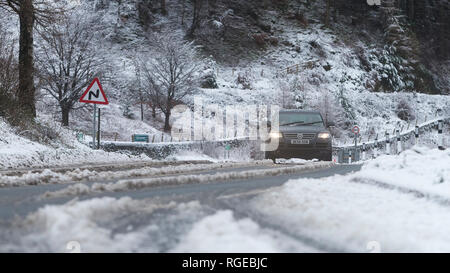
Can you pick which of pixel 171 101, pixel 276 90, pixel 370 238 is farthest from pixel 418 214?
pixel 276 90

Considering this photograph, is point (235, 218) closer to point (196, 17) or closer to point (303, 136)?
point (303, 136)

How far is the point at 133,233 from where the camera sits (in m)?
2.70

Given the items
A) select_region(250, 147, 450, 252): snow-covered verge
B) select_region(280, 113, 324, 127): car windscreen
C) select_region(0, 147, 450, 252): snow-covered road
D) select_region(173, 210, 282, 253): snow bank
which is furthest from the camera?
select_region(280, 113, 324, 127): car windscreen

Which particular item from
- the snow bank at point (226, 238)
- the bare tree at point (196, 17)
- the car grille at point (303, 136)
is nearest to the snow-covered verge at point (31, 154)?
the car grille at point (303, 136)

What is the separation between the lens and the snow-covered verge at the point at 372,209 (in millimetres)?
2771

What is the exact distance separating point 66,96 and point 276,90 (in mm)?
20147

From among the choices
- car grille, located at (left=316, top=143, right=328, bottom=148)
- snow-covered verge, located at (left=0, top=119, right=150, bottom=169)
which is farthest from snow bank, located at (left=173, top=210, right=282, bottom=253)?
car grille, located at (left=316, top=143, right=328, bottom=148)

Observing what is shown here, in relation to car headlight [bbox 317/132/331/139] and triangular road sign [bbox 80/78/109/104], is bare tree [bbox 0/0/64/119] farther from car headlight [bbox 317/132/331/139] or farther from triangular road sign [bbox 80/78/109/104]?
car headlight [bbox 317/132/331/139]

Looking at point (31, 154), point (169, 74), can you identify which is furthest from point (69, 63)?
point (31, 154)

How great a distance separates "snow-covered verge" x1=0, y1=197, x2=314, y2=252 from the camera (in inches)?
94.9

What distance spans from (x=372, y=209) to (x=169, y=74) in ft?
112

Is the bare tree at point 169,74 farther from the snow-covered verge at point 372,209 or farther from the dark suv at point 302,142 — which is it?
the snow-covered verge at point 372,209

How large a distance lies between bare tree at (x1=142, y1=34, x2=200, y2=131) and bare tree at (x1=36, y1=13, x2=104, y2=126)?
7.19 meters

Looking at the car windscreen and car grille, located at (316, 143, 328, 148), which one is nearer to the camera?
car grille, located at (316, 143, 328, 148)
